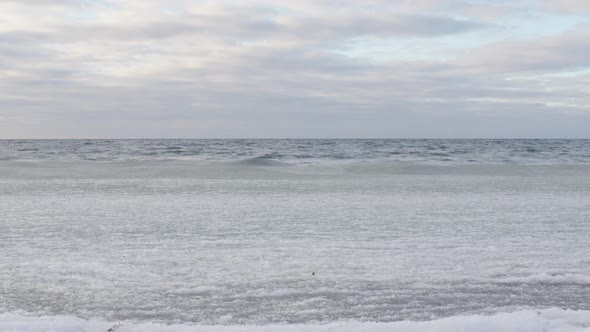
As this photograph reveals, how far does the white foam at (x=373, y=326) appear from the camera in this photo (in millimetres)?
3209

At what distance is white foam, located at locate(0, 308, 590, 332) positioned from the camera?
3.21m

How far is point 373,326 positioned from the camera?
323cm

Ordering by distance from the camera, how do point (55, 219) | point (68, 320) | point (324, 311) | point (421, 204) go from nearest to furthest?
point (68, 320)
point (324, 311)
point (55, 219)
point (421, 204)

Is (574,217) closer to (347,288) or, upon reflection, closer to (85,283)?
(347,288)

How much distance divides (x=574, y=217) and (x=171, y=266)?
6.07m

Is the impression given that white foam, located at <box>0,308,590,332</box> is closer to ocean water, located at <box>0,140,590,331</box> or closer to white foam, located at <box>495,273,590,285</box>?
ocean water, located at <box>0,140,590,331</box>

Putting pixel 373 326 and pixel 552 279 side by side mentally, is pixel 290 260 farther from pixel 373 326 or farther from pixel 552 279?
pixel 552 279

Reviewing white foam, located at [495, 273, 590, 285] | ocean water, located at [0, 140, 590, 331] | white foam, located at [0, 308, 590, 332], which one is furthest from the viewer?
white foam, located at [495, 273, 590, 285]

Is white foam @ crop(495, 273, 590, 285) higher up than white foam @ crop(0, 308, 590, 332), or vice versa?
white foam @ crop(0, 308, 590, 332)

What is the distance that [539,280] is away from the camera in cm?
457

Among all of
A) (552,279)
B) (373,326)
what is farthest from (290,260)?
(552,279)

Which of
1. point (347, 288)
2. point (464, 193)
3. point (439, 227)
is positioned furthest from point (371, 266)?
point (464, 193)

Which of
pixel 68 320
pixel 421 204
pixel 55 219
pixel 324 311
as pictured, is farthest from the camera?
pixel 421 204

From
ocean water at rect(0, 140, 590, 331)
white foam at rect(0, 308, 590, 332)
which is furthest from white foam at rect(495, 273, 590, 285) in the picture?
white foam at rect(0, 308, 590, 332)
